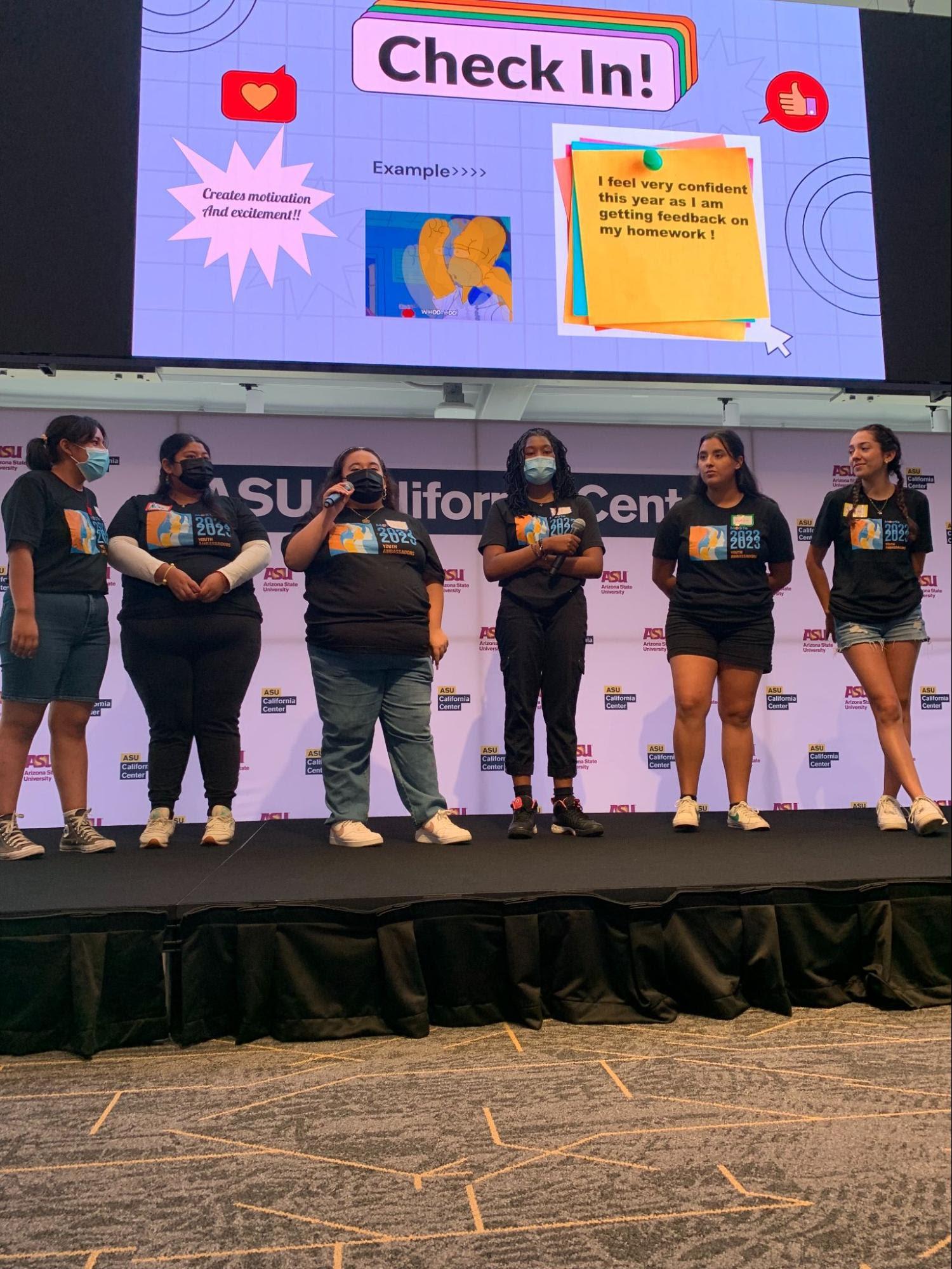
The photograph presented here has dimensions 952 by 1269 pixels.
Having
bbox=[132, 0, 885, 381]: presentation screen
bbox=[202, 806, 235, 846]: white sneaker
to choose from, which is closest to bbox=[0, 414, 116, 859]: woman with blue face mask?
bbox=[202, 806, 235, 846]: white sneaker

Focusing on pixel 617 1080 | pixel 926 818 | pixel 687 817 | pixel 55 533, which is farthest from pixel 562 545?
pixel 617 1080

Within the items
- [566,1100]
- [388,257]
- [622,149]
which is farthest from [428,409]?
[566,1100]

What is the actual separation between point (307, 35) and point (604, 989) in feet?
9.45

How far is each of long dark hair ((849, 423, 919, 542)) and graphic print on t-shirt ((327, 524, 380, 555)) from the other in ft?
4.77

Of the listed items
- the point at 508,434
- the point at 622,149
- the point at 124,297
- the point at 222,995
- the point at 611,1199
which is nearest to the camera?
the point at 611,1199

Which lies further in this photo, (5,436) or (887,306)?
(5,436)

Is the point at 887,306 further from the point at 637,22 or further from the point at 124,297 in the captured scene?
the point at 124,297

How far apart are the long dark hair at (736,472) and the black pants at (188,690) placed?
56.2 inches

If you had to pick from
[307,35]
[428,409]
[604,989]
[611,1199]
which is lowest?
[611,1199]

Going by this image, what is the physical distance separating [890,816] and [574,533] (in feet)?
4.03

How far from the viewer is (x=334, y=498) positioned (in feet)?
7.94

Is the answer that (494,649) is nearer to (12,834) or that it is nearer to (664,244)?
(664,244)

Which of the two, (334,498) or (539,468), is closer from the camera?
(334,498)

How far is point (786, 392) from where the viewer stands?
328 cm
